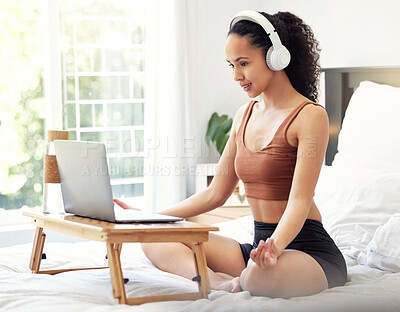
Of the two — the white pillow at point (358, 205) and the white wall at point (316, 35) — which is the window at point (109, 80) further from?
the white pillow at point (358, 205)

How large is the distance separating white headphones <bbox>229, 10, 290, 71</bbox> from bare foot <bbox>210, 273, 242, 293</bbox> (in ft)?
1.99

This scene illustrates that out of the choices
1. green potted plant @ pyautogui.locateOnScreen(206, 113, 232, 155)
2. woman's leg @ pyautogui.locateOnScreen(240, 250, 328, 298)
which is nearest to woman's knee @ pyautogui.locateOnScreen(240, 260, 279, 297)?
woman's leg @ pyautogui.locateOnScreen(240, 250, 328, 298)

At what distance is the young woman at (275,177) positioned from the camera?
146cm

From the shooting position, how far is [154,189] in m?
3.48

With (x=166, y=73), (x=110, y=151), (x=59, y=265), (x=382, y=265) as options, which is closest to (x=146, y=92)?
(x=166, y=73)

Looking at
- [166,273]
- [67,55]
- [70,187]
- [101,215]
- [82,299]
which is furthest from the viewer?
[67,55]

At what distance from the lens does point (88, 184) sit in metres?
1.46

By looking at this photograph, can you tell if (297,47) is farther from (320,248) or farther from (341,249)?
(341,249)

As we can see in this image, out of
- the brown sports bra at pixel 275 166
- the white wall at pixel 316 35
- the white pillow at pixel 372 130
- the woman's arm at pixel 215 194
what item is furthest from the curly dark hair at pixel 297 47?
the white wall at pixel 316 35

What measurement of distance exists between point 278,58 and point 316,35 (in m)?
1.80

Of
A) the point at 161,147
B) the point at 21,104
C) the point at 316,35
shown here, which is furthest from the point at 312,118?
the point at 21,104

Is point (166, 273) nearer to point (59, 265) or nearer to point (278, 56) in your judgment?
point (59, 265)

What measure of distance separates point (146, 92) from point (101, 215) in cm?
213

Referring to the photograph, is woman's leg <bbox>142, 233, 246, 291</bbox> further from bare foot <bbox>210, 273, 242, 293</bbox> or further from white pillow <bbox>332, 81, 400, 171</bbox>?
white pillow <bbox>332, 81, 400, 171</bbox>
